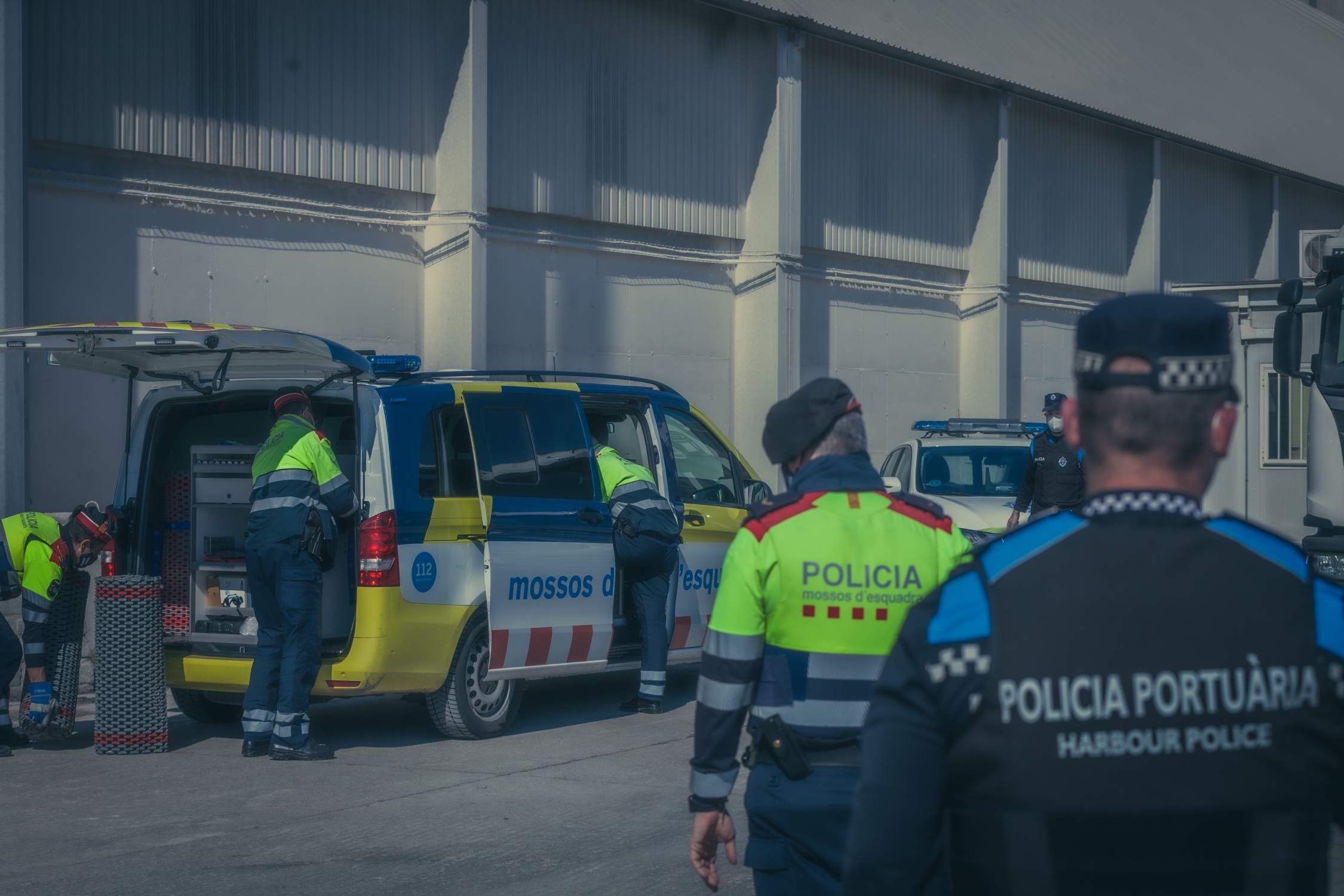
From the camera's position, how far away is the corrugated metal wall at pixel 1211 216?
94.7 feet

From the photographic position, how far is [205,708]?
10.2 meters

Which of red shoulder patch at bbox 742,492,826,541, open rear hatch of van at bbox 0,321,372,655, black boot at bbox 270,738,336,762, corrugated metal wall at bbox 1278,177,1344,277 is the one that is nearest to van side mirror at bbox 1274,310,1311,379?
open rear hatch of van at bbox 0,321,372,655

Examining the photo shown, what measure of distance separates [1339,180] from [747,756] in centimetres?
3358

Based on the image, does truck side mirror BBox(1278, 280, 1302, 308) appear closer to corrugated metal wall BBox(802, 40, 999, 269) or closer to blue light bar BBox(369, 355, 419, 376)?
blue light bar BBox(369, 355, 419, 376)

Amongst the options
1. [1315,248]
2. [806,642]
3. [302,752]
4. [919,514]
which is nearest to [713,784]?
[806,642]

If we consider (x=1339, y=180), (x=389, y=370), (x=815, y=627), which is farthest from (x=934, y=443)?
(x=1339, y=180)

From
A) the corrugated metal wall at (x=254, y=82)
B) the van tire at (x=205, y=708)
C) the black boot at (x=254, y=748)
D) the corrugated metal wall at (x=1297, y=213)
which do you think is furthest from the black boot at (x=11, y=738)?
the corrugated metal wall at (x=1297, y=213)

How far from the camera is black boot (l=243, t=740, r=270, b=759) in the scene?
894cm

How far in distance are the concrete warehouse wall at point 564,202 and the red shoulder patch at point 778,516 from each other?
9850mm

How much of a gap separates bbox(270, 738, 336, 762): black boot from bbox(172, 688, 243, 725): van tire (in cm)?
124

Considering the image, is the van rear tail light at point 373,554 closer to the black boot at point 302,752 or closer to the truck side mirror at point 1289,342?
the black boot at point 302,752

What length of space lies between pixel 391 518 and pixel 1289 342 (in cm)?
581

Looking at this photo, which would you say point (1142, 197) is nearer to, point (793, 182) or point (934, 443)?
point (793, 182)

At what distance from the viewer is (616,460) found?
9961 mm
